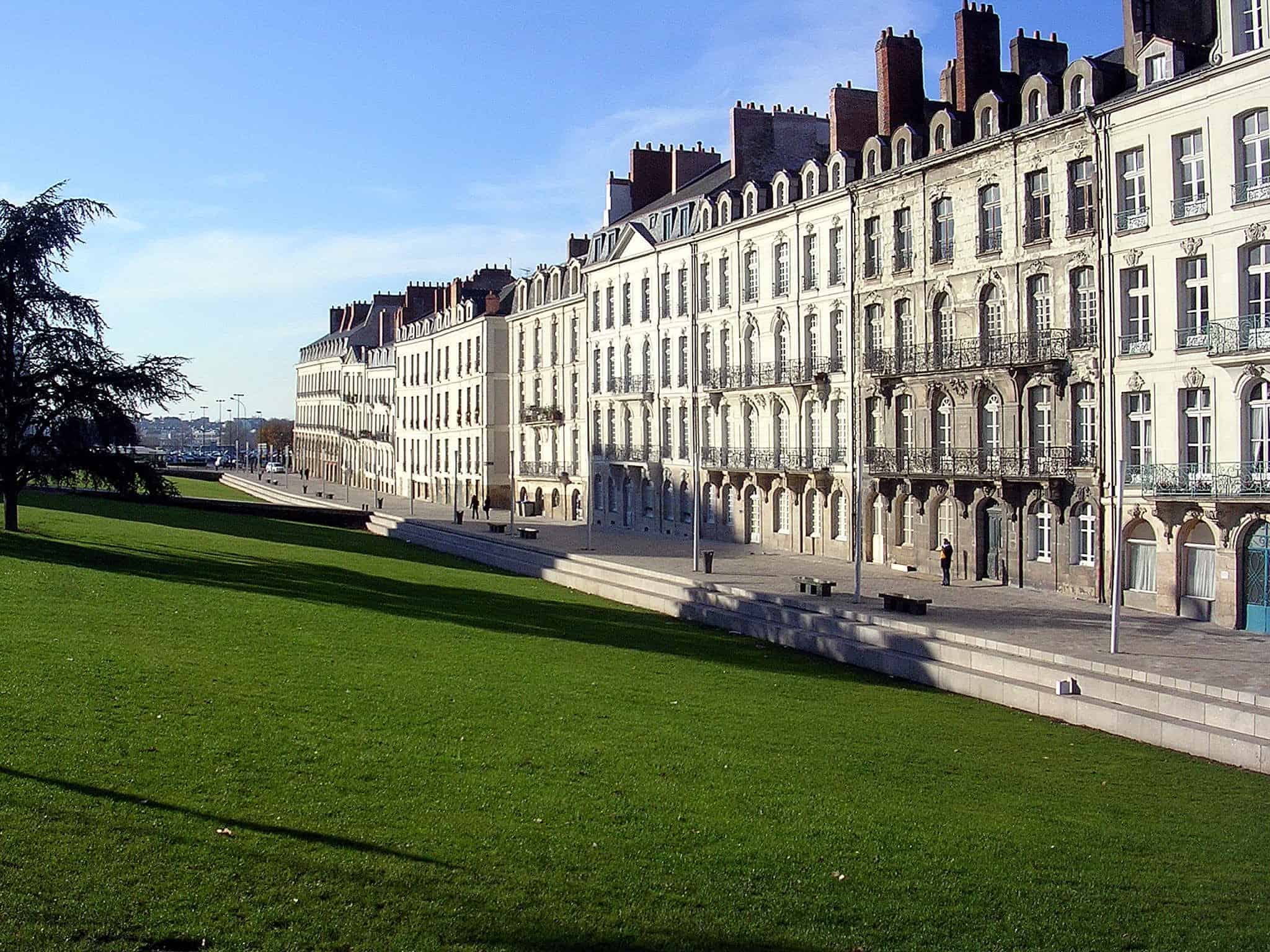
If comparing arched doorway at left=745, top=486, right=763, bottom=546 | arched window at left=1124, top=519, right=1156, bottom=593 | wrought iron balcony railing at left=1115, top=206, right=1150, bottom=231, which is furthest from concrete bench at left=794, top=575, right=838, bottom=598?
arched doorway at left=745, top=486, right=763, bottom=546

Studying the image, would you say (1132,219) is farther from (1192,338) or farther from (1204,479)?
(1204,479)

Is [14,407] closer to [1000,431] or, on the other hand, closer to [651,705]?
[651,705]

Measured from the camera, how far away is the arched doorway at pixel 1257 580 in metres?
29.8

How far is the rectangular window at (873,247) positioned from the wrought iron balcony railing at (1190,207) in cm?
1353

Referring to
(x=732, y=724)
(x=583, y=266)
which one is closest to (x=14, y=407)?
(x=732, y=724)

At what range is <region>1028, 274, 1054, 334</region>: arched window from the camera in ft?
122

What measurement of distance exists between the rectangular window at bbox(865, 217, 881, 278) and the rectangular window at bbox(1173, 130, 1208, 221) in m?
13.4

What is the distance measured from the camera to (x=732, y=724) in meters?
18.2

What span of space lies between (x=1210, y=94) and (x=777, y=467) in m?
23.2

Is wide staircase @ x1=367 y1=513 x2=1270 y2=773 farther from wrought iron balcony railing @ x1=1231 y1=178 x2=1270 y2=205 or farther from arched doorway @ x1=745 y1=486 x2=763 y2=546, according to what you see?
wrought iron balcony railing @ x1=1231 y1=178 x2=1270 y2=205

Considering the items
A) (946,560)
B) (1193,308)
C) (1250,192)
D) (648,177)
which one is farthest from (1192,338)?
(648,177)

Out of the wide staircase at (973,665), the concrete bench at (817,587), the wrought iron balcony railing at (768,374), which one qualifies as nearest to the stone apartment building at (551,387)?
the wrought iron balcony railing at (768,374)

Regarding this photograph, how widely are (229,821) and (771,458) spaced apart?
41131 millimetres

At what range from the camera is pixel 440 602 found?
99.0 ft
